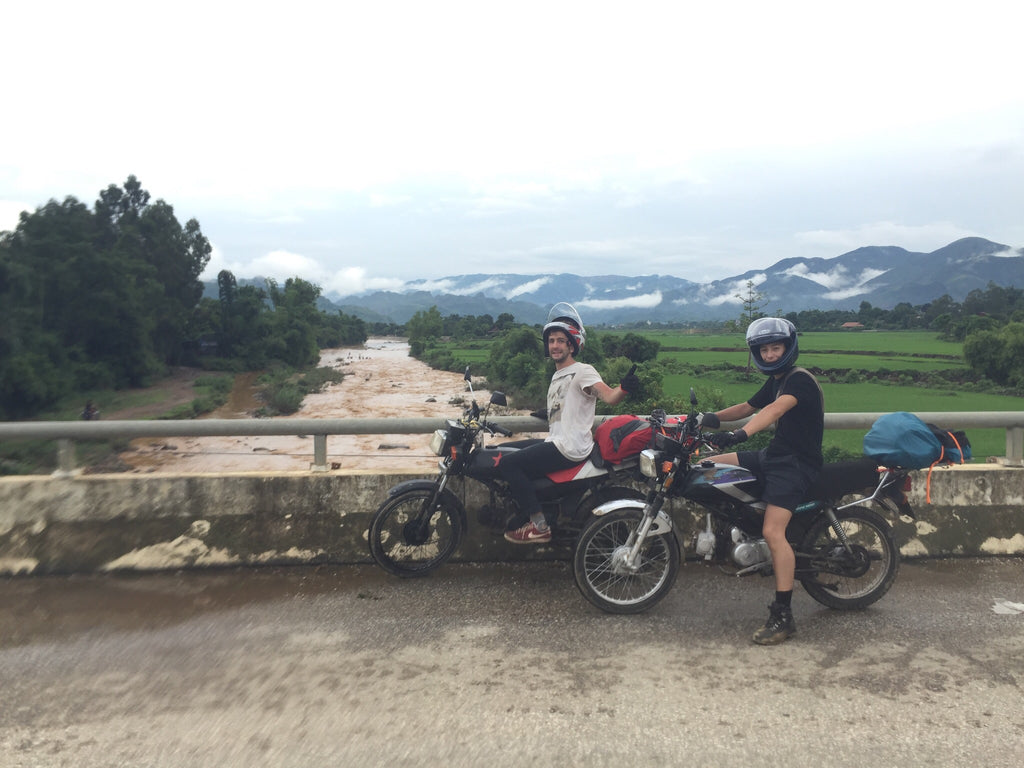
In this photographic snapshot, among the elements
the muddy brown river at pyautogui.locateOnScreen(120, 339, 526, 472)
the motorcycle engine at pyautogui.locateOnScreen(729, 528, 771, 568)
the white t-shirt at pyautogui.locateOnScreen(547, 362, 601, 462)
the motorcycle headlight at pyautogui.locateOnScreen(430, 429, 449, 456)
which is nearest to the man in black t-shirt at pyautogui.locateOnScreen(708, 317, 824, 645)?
the motorcycle engine at pyautogui.locateOnScreen(729, 528, 771, 568)

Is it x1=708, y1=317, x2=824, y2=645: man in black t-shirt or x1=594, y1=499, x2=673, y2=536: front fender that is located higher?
x1=708, y1=317, x2=824, y2=645: man in black t-shirt

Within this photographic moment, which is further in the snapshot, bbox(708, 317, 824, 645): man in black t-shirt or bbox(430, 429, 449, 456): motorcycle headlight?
bbox(430, 429, 449, 456): motorcycle headlight

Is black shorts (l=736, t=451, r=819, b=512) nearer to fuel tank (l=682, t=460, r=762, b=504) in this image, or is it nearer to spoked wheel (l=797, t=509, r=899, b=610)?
fuel tank (l=682, t=460, r=762, b=504)

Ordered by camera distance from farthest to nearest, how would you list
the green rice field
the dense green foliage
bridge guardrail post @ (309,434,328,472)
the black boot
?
the green rice field < the dense green foliage < bridge guardrail post @ (309,434,328,472) < the black boot

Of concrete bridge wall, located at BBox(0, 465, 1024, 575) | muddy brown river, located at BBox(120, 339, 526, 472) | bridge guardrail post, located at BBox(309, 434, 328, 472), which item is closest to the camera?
concrete bridge wall, located at BBox(0, 465, 1024, 575)

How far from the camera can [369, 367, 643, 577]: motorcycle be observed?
455 centimetres

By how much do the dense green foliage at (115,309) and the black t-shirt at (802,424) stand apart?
60.4 m

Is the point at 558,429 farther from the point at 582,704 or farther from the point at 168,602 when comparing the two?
the point at 168,602

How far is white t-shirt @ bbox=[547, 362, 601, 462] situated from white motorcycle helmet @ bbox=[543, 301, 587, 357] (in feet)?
0.47

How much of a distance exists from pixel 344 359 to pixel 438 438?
119 metres

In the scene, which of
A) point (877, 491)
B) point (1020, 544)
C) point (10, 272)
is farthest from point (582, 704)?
point (10, 272)

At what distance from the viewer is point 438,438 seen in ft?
15.3

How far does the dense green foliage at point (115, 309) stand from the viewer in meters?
56.0

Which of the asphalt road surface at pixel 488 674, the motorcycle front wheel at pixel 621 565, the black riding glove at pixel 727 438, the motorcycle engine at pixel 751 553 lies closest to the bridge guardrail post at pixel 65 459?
the asphalt road surface at pixel 488 674
